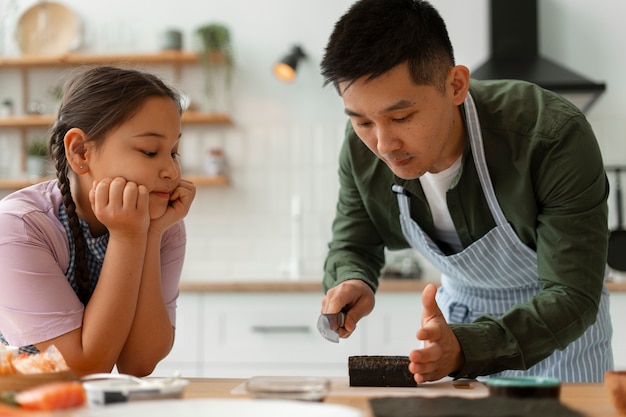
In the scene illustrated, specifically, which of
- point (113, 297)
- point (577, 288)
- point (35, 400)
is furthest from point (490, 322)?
point (35, 400)

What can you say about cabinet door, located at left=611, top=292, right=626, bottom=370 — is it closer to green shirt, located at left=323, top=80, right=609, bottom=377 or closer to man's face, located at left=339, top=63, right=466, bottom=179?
green shirt, located at left=323, top=80, right=609, bottom=377

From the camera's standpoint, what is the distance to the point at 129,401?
3.28 ft

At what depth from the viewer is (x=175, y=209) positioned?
5.63 feet

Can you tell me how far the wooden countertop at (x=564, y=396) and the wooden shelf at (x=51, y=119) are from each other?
280 centimetres

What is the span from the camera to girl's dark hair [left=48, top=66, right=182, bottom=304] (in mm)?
1625

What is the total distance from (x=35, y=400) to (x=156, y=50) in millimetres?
3606

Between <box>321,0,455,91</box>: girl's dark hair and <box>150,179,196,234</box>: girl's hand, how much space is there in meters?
0.39

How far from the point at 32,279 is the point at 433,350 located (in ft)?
2.38

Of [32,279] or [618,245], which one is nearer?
[32,279]

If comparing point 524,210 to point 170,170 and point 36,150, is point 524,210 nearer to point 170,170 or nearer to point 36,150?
point 170,170

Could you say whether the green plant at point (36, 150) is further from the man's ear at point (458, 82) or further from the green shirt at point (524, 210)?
the man's ear at point (458, 82)

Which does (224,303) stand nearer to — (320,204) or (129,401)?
(320,204)

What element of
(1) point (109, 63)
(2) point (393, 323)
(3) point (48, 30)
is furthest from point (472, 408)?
(3) point (48, 30)

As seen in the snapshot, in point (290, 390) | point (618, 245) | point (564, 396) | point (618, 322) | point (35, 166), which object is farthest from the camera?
point (35, 166)
